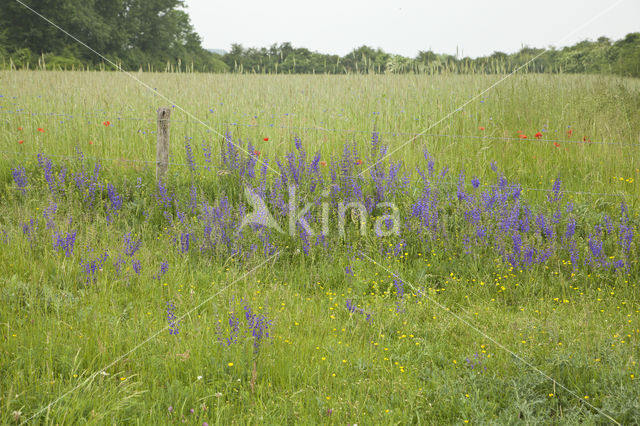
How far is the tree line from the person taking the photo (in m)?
9.38

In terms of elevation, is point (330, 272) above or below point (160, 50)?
below

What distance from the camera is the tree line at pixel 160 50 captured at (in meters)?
9.38

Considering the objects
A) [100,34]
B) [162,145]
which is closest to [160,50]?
[100,34]

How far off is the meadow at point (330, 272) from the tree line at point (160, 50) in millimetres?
1949

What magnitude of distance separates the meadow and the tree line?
6.40 feet

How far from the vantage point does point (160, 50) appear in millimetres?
29094

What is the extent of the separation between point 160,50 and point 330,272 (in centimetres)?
2863

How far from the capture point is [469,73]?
8562 mm

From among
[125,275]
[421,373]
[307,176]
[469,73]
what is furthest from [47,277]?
[469,73]

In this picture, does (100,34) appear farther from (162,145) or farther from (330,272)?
(330,272)

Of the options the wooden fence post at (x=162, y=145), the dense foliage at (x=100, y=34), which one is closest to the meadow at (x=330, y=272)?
the wooden fence post at (x=162, y=145)

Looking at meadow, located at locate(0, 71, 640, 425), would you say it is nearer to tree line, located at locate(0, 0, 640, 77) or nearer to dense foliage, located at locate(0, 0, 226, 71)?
tree line, located at locate(0, 0, 640, 77)

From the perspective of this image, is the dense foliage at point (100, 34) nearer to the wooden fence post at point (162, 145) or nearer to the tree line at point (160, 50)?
the tree line at point (160, 50)

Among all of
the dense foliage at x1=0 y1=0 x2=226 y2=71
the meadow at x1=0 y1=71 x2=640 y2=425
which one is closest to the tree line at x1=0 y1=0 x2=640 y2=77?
the dense foliage at x1=0 y1=0 x2=226 y2=71
